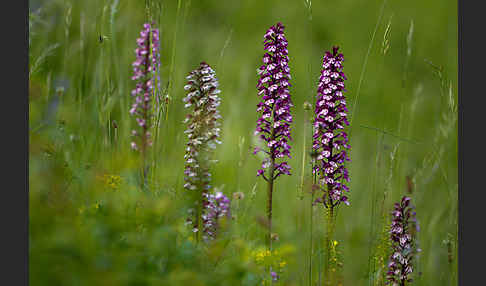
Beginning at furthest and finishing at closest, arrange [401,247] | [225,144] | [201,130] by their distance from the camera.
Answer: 1. [225,144]
2. [401,247]
3. [201,130]

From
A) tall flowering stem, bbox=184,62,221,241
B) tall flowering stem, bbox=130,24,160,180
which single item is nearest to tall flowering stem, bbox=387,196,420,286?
tall flowering stem, bbox=184,62,221,241

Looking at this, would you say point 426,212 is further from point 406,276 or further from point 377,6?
point 377,6

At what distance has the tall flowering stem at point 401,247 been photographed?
246 cm

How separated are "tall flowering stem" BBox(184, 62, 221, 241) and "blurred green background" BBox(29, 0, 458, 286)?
0.13 metres

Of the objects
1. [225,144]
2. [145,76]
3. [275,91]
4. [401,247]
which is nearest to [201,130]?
[275,91]

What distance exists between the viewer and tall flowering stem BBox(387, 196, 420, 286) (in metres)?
2.46

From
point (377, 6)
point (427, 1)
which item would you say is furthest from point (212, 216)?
point (427, 1)

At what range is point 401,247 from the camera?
248cm

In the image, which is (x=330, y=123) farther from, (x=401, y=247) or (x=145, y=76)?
(x=145, y=76)

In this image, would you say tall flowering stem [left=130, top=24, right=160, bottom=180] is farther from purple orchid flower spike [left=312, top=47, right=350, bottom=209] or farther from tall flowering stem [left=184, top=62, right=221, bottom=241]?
purple orchid flower spike [left=312, top=47, right=350, bottom=209]

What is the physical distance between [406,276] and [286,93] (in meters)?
1.20

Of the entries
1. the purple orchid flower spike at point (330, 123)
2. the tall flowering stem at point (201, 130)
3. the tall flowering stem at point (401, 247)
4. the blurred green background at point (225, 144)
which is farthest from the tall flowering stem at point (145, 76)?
the tall flowering stem at point (401, 247)

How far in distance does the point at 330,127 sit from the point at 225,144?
3363 mm

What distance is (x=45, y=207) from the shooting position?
4.77 feet
